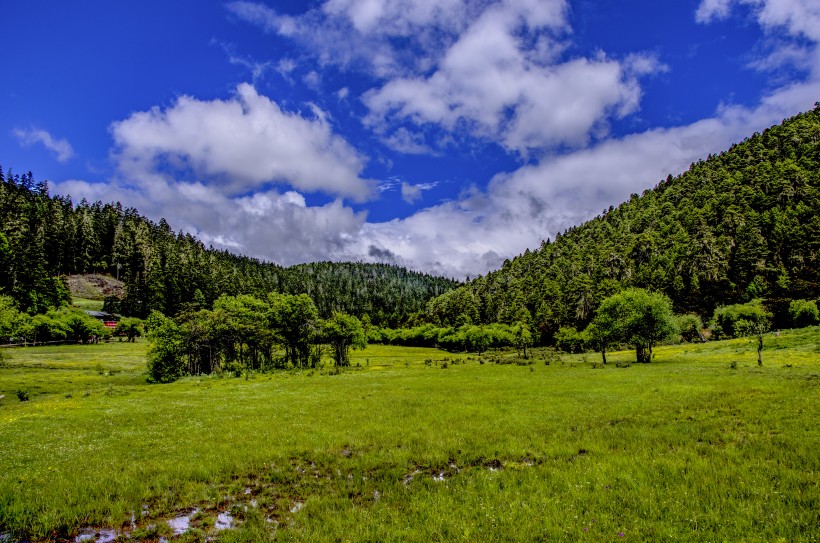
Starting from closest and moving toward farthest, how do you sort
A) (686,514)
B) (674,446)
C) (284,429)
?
(686,514), (674,446), (284,429)

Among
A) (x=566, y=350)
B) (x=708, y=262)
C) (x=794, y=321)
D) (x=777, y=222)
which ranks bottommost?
(x=566, y=350)

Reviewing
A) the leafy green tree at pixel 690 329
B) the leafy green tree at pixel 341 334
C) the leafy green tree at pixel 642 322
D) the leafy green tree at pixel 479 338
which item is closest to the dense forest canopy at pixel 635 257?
the leafy green tree at pixel 690 329

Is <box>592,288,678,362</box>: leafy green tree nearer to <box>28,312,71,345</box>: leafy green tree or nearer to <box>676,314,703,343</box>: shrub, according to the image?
<box>676,314,703,343</box>: shrub

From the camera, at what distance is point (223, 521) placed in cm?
1214

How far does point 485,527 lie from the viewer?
10.4m

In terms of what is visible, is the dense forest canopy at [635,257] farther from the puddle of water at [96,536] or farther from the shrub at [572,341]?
the puddle of water at [96,536]

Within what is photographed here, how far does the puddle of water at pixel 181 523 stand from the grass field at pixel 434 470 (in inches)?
2.8

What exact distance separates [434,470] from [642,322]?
72703 millimetres

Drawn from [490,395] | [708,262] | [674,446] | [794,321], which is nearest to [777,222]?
[708,262]

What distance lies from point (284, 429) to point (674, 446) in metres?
20.9

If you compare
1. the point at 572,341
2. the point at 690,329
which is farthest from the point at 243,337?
the point at 690,329

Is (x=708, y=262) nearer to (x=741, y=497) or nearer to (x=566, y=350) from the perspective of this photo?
(x=566, y=350)

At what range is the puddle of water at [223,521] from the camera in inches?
462

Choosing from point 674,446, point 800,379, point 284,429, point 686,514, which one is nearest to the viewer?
point 686,514
